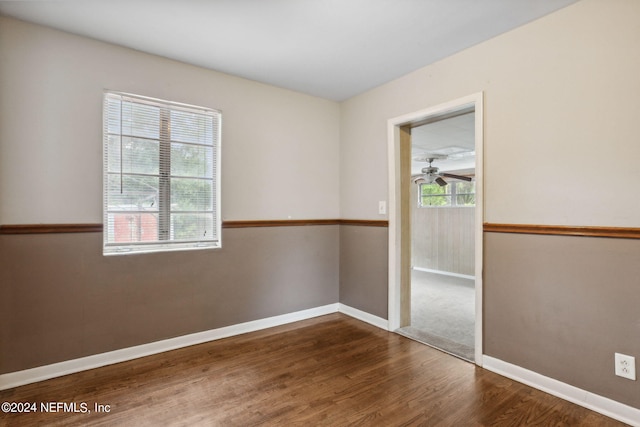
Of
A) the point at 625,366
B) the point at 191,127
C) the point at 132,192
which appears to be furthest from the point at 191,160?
the point at 625,366

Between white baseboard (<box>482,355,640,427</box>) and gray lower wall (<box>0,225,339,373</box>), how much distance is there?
1890mm

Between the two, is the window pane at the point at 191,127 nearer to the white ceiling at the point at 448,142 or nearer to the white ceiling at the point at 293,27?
the white ceiling at the point at 293,27

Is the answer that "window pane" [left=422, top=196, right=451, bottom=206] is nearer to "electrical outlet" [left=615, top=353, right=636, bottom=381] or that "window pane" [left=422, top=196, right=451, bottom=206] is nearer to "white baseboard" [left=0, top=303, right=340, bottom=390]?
"white baseboard" [left=0, top=303, right=340, bottom=390]

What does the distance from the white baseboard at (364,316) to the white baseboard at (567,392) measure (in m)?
1.00

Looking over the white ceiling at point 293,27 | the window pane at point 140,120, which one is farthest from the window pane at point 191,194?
the white ceiling at point 293,27

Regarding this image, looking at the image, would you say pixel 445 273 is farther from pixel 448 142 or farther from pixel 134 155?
pixel 134 155

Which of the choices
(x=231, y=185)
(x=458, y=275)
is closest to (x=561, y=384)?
(x=231, y=185)

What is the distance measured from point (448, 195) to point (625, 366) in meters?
5.34

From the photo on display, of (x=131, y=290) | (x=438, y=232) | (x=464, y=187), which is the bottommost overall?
(x=131, y=290)

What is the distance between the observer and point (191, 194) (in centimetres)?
280

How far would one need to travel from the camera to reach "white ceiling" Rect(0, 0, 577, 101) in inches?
76.7

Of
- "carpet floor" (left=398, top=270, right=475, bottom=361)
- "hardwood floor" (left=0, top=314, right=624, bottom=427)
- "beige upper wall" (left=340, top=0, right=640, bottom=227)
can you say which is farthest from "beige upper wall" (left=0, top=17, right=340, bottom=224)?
"carpet floor" (left=398, top=270, right=475, bottom=361)

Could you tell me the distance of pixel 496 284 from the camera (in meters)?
2.33

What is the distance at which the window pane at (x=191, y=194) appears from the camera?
2.72 m
